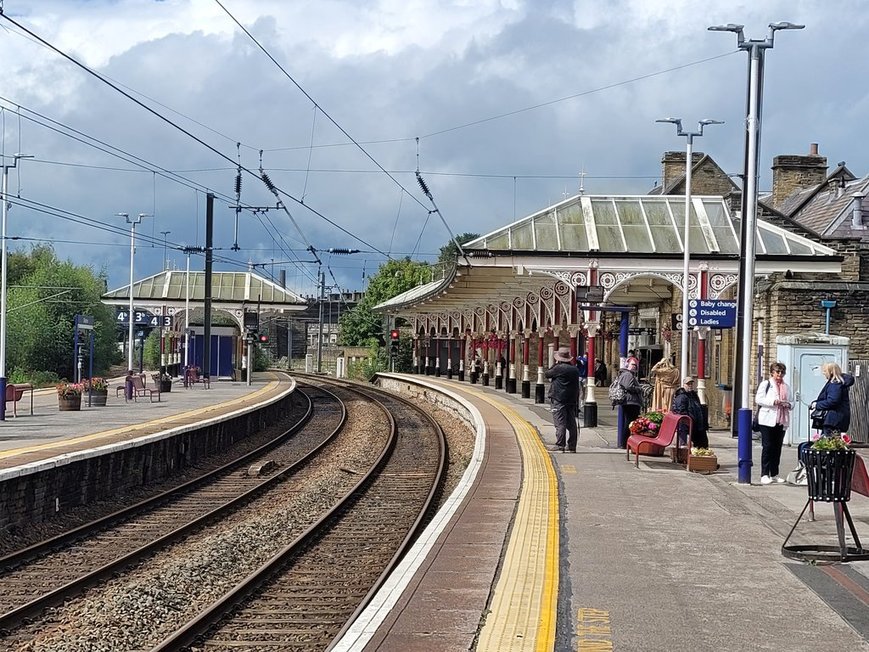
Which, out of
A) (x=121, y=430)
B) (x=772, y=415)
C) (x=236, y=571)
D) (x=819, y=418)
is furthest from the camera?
(x=121, y=430)

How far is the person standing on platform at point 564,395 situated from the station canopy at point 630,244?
779 cm

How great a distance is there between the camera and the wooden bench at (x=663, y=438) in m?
15.7

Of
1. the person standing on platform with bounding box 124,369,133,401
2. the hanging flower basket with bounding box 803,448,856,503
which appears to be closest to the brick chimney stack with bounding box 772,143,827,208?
the person standing on platform with bounding box 124,369,133,401

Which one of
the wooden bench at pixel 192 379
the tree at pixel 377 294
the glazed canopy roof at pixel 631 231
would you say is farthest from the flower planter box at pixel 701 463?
the tree at pixel 377 294

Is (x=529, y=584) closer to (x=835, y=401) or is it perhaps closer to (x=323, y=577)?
(x=323, y=577)

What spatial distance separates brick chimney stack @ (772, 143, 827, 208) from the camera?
46.3m

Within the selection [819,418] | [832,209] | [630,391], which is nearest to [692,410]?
[630,391]

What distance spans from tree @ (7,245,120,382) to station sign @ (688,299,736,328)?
4143cm

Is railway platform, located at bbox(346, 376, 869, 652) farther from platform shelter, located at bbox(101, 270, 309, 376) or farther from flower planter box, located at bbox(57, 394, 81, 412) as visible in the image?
platform shelter, located at bbox(101, 270, 309, 376)

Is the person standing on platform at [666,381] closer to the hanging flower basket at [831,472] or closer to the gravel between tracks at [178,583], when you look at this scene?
the gravel between tracks at [178,583]

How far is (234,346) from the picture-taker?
181 feet

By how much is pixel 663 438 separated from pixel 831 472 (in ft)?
22.7

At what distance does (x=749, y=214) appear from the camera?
1560 centimetres

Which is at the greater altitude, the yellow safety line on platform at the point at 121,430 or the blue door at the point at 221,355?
the blue door at the point at 221,355
